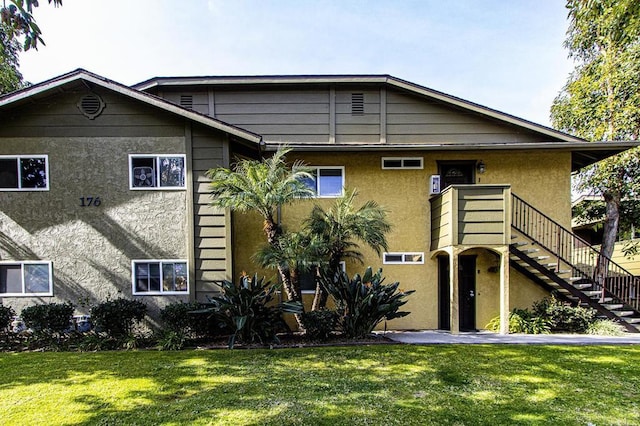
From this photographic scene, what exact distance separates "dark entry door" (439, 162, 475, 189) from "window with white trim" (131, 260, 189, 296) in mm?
7660

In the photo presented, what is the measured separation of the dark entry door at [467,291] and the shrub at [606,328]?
269 centimetres

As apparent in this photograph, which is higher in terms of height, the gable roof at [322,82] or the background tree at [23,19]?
the gable roof at [322,82]

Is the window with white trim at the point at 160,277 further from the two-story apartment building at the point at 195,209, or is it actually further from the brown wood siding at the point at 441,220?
the brown wood siding at the point at 441,220

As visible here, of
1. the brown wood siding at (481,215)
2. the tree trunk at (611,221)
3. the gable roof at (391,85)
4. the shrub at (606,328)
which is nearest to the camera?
the shrub at (606,328)

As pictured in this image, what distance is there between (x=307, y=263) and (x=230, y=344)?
2.29 m

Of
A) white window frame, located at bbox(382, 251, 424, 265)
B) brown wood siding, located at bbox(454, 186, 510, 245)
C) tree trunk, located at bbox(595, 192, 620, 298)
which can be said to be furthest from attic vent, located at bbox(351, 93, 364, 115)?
tree trunk, located at bbox(595, 192, 620, 298)

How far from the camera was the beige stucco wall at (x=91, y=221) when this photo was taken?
7.87 metres

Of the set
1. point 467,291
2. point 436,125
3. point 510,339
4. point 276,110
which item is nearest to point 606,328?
point 510,339

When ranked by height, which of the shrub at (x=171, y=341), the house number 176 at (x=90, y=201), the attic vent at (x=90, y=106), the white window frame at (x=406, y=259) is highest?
the attic vent at (x=90, y=106)

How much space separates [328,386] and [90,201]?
726 cm

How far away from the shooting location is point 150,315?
784 cm

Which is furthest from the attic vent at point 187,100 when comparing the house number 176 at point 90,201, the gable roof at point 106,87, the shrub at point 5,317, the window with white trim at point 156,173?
the shrub at point 5,317

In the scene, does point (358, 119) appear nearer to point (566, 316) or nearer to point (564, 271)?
point (564, 271)

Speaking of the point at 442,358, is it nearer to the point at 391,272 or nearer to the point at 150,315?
the point at 391,272
